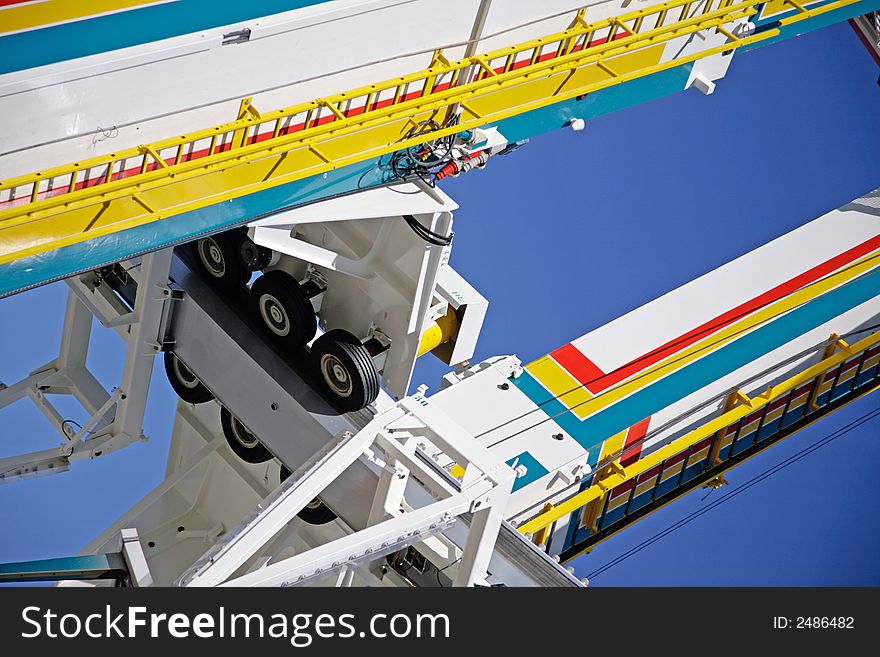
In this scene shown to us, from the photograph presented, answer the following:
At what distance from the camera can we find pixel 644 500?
11.0 metres

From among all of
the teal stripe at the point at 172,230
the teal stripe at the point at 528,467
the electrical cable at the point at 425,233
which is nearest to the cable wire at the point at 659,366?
the teal stripe at the point at 528,467

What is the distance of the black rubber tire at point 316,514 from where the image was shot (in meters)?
9.88

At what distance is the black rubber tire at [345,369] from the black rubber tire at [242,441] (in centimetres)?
117

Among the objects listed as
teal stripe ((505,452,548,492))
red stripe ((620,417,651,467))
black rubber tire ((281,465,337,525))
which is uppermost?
red stripe ((620,417,651,467))

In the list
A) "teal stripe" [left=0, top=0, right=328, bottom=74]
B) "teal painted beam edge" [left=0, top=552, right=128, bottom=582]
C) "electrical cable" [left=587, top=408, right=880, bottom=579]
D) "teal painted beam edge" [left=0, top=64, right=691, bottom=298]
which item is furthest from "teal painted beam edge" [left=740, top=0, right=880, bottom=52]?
"teal painted beam edge" [left=0, top=552, right=128, bottom=582]

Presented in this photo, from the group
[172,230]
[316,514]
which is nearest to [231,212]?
[172,230]

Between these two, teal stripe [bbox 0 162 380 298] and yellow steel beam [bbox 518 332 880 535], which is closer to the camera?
teal stripe [bbox 0 162 380 298]

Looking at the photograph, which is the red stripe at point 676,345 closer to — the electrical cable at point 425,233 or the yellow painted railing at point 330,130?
the electrical cable at point 425,233

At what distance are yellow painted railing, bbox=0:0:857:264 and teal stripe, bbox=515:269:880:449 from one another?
7.52 ft

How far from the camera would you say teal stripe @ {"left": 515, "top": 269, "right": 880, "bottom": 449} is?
398 inches

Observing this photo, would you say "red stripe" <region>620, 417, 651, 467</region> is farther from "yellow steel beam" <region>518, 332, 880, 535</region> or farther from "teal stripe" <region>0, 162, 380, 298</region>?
"teal stripe" <region>0, 162, 380, 298</region>

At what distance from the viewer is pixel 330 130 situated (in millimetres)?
7605

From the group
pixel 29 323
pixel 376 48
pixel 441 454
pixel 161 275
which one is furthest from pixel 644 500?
pixel 29 323

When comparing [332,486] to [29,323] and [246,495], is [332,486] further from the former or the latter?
[29,323]
